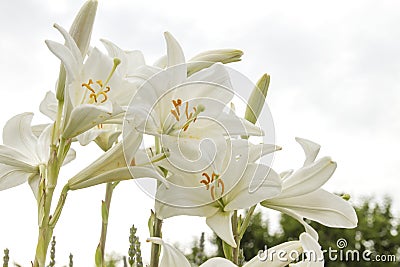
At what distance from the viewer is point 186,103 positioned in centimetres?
80

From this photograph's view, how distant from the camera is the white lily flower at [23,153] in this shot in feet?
2.80

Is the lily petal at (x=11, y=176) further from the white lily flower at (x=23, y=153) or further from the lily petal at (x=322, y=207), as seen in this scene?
the lily petal at (x=322, y=207)

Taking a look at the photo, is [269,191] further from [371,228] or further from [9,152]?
[371,228]

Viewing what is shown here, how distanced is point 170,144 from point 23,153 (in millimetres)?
233

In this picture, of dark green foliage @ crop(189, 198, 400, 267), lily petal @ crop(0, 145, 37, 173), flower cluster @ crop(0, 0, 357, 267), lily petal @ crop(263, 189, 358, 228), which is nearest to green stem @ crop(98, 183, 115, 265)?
flower cluster @ crop(0, 0, 357, 267)

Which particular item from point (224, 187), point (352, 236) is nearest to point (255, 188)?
point (224, 187)

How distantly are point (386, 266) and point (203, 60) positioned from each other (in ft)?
34.7

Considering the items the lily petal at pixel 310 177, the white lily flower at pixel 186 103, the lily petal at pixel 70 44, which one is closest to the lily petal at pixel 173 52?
the white lily flower at pixel 186 103

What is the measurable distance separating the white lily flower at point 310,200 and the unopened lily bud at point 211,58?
149mm

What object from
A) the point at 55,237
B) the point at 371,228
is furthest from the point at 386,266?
the point at 55,237

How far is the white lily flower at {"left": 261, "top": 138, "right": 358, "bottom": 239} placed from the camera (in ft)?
2.75

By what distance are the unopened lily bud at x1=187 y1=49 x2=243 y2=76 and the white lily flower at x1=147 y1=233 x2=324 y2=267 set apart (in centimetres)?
23

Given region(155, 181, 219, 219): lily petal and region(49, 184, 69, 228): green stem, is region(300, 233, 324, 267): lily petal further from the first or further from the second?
region(49, 184, 69, 228): green stem

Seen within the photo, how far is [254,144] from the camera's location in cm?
80
